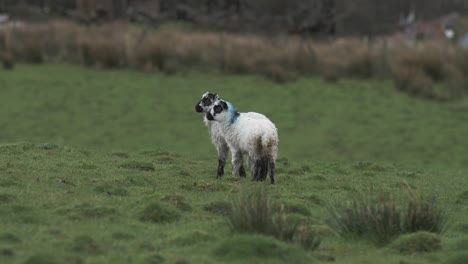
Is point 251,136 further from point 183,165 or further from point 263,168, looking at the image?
point 183,165

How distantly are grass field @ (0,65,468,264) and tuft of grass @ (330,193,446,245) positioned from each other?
15 centimetres

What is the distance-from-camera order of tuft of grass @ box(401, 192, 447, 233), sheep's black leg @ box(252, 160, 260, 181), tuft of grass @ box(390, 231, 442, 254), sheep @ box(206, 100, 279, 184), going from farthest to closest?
sheep's black leg @ box(252, 160, 260, 181)
sheep @ box(206, 100, 279, 184)
tuft of grass @ box(401, 192, 447, 233)
tuft of grass @ box(390, 231, 442, 254)

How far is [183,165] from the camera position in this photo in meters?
17.5

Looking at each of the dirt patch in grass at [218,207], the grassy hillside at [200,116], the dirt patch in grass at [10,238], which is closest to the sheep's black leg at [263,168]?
the dirt patch in grass at [218,207]

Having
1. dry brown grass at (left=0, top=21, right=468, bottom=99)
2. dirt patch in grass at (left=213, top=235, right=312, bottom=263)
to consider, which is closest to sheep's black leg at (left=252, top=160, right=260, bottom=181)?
dirt patch in grass at (left=213, top=235, right=312, bottom=263)

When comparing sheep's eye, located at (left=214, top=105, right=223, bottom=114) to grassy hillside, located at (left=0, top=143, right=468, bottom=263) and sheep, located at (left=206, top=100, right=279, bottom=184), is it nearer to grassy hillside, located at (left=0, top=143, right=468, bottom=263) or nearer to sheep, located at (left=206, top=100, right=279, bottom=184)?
sheep, located at (left=206, top=100, right=279, bottom=184)

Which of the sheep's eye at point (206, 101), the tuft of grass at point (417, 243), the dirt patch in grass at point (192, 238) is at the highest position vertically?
the sheep's eye at point (206, 101)

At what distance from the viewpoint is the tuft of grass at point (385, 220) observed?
11.3 m

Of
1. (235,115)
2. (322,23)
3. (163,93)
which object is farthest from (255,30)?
(235,115)

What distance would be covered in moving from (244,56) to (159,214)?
2628 centimetres

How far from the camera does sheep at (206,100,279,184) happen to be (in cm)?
1452

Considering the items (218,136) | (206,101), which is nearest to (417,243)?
(218,136)

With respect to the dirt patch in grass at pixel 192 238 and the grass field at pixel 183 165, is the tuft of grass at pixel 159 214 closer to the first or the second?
the grass field at pixel 183 165

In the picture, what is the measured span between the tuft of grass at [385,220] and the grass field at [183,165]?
151 millimetres
